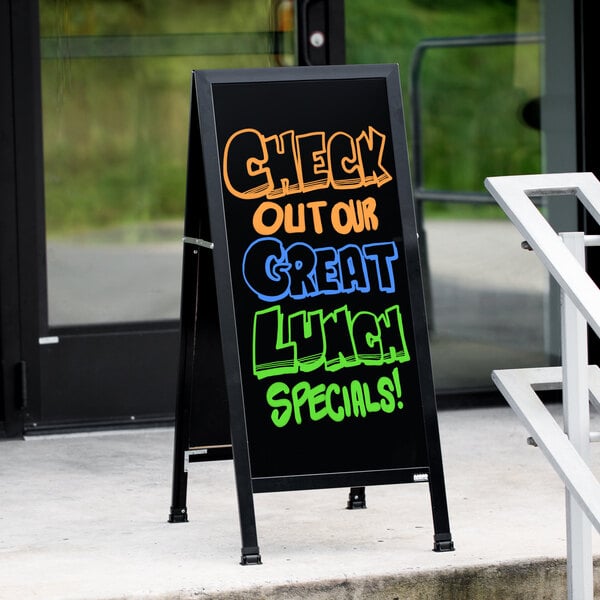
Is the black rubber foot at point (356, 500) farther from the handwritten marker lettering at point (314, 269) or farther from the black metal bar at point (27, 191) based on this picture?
the black metal bar at point (27, 191)

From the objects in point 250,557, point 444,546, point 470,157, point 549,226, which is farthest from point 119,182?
point 549,226

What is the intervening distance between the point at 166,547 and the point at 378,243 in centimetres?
115

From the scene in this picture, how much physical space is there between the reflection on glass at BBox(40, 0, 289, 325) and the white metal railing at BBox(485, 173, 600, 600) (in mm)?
2729

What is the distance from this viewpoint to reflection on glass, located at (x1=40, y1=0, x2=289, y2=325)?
585cm

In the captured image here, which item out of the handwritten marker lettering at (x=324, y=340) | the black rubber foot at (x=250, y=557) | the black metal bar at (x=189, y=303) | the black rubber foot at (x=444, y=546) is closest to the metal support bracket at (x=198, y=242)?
the black metal bar at (x=189, y=303)

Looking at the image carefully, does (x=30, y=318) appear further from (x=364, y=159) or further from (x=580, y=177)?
(x=580, y=177)

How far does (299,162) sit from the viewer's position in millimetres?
4094

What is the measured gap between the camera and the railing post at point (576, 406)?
134 inches

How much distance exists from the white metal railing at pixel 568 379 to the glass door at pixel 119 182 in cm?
273

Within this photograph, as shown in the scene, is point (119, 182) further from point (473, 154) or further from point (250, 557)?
point (250, 557)

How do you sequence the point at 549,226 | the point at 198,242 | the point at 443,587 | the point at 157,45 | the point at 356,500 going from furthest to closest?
the point at 157,45 → the point at 356,500 → the point at 198,242 → the point at 443,587 → the point at 549,226

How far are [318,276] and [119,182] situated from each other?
7.02 ft

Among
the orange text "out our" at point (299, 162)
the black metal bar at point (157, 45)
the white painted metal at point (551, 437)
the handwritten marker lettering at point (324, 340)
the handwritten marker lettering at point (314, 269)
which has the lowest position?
the white painted metal at point (551, 437)

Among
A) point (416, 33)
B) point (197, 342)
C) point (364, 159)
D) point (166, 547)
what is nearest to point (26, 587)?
point (166, 547)
